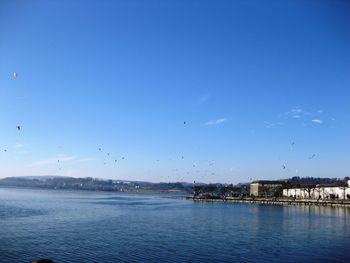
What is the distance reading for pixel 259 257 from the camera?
3503cm

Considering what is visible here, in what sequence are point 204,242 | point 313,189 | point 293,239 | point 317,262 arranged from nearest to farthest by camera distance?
point 317,262, point 204,242, point 293,239, point 313,189

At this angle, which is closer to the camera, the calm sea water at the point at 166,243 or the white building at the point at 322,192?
the calm sea water at the point at 166,243

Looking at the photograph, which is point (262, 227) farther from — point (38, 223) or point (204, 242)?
point (38, 223)

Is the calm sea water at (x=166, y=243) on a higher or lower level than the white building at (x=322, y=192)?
lower

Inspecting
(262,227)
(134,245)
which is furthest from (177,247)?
(262,227)

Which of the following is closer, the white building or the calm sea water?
the calm sea water

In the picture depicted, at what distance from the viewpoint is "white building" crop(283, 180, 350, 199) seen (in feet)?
458

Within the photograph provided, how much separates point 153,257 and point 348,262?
16311 millimetres

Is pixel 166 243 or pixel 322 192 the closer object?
pixel 166 243

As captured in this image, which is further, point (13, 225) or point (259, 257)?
point (13, 225)

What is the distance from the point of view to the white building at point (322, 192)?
139625 mm

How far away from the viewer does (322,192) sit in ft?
512

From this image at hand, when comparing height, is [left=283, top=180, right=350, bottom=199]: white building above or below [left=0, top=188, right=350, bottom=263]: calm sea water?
above

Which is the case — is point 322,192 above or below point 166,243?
above
